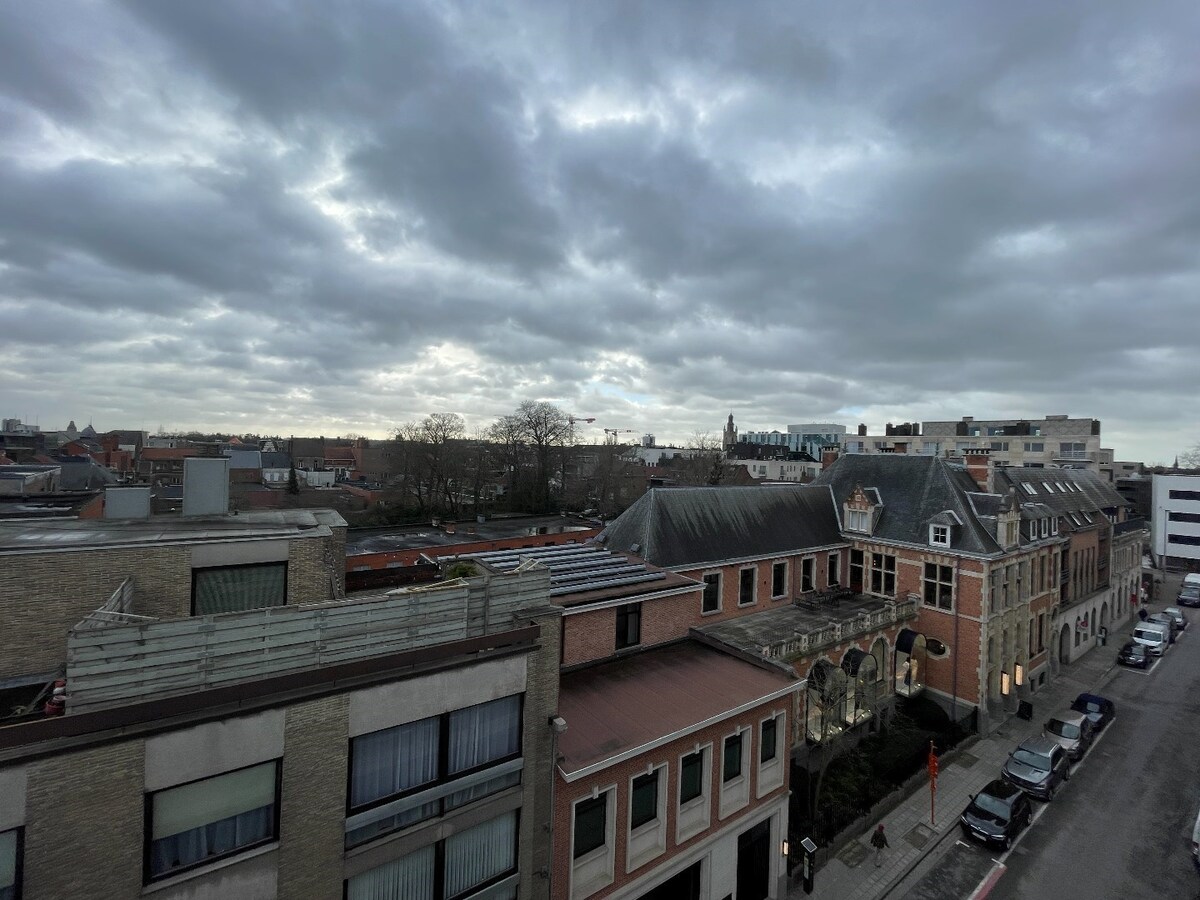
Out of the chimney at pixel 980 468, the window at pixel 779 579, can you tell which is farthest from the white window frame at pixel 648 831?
the chimney at pixel 980 468

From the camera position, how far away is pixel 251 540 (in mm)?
11508

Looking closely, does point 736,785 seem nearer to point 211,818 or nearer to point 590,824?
point 590,824

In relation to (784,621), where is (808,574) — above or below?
above

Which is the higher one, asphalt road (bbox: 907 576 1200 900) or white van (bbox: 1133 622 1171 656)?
white van (bbox: 1133 622 1171 656)

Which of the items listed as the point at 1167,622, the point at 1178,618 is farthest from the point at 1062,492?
the point at 1178,618

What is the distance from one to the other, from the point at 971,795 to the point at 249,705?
24822mm

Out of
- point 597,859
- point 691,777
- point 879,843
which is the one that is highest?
point 691,777

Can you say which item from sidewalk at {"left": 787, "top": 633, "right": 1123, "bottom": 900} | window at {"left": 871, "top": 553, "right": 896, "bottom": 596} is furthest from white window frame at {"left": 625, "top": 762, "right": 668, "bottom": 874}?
window at {"left": 871, "top": 553, "right": 896, "bottom": 596}

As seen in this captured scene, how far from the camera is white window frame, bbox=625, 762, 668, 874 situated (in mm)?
12672

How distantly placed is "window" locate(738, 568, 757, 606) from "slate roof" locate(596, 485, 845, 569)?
841 mm

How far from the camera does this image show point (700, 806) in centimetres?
1398

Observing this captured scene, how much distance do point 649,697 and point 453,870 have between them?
6.20 meters

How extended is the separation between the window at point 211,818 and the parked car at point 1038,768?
24.5 metres

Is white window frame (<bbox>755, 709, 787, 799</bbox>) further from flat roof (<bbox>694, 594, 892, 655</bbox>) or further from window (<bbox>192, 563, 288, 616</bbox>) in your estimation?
window (<bbox>192, 563, 288, 616</bbox>)
